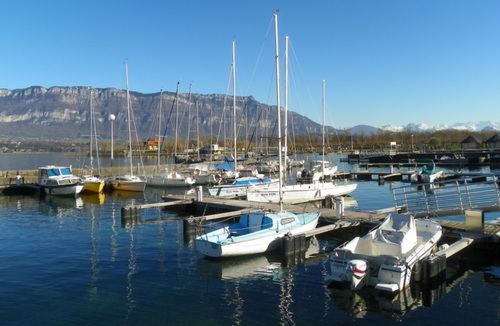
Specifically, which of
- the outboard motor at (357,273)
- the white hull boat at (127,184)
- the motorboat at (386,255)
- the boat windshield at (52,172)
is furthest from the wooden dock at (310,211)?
the boat windshield at (52,172)

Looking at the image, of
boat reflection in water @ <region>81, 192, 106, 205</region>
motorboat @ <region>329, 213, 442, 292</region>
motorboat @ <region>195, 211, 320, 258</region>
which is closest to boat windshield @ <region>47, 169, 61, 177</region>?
boat reflection in water @ <region>81, 192, 106, 205</region>

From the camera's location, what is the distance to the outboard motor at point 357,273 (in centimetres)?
1484

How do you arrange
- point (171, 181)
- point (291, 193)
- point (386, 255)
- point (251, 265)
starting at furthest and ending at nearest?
point (171, 181) → point (291, 193) → point (251, 265) → point (386, 255)

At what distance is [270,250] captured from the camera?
20.7m

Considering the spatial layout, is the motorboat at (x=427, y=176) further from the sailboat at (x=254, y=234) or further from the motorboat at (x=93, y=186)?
the motorboat at (x=93, y=186)

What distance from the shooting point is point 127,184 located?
50156 millimetres

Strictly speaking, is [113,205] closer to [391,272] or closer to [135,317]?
[135,317]

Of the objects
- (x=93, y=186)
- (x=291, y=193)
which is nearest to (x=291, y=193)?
(x=291, y=193)

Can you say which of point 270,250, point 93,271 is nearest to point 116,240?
point 93,271

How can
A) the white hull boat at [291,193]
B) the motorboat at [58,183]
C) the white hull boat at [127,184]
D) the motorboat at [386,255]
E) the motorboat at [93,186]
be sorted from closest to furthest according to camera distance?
the motorboat at [386,255]
the white hull boat at [291,193]
the motorboat at [58,183]
the motorboat at [93,186]
the white hull boat at [127,184]

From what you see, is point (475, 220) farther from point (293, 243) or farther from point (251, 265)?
point (251, 265)

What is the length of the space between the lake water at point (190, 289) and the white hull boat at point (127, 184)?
80.1 ft

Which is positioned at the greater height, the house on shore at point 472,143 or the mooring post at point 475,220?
the house on shore at point 472,143

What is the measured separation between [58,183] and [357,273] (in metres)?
40.1
